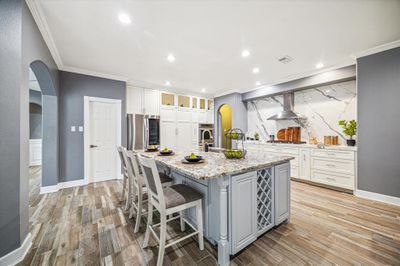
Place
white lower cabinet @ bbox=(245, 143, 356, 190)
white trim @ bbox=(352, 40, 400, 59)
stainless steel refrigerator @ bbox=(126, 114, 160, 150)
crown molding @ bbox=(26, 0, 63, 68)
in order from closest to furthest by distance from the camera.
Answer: crown molding @ bbox=(26, 0, 63, 68), white trim @ bbox=(352, 40, 400, 59), white lower cabinet @ bbox=(245, 143, 356, 190), stainless steel refrigerator @ bbox=(126, 114, 160, 150)

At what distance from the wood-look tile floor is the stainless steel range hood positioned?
7.30 feet

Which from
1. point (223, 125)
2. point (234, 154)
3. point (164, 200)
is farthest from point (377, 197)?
point (223, 125)

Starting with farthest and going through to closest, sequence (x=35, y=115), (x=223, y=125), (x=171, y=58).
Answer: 1. (x=223, y=125)
2. (x=35, y=115)
3. (x=171, y=58)

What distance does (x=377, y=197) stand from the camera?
2.83m

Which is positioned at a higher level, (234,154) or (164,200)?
(234,154)

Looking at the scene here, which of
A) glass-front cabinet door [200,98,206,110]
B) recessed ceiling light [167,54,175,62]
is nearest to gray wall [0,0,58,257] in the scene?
recessed ceiling light [167,54,175,62]

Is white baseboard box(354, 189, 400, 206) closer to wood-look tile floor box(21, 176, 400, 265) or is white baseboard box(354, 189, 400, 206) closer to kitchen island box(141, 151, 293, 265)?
wood-look tile floor box(21, 176, 400, 265)

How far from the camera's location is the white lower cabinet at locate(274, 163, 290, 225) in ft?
6.59

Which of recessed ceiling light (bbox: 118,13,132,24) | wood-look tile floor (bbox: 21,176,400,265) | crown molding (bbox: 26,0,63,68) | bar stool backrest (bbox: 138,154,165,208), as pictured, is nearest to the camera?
bar stool backrest (bbox: 138,154,165,208)

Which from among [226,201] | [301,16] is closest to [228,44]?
[301,16]

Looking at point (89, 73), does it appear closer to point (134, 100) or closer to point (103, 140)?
point (134, 100)

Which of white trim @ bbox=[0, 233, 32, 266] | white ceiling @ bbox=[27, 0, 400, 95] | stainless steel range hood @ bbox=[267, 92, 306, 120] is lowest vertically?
white trim @ bbox=[0, 233, 32, 266]

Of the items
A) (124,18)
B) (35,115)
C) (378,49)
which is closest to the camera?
(124,18)

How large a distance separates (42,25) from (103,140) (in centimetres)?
261
